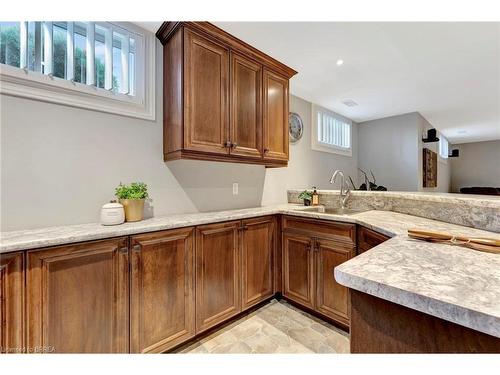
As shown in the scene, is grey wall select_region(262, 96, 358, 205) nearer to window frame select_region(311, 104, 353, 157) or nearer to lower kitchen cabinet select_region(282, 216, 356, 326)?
window frame select_region(311, 104, 353, 157)

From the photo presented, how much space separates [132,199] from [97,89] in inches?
32.5

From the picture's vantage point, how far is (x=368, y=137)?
4.62m

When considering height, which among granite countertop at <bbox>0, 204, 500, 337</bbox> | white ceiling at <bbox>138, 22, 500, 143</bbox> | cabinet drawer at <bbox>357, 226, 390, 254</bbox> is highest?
white ceiling at <bbox>138, 22, 500, 143</bbox>

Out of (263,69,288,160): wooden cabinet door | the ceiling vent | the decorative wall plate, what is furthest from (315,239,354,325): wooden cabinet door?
the ceiling vent

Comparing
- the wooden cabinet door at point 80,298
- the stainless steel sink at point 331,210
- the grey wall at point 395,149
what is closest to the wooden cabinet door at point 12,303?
the wooden cabinet door at point 80,298

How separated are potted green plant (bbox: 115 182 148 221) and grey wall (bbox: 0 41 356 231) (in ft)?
0.48

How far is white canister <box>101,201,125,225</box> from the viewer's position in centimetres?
146

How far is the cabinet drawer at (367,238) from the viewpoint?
1.50 metres

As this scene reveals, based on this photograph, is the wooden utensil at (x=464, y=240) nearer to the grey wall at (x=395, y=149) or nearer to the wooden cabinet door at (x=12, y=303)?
the wooden cabinet door at (x=12, y=303)

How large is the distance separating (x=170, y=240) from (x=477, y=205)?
192cm

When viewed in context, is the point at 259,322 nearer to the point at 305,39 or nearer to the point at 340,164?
the point at 305,39

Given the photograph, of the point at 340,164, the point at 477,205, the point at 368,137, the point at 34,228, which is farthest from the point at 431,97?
the point at 34,228

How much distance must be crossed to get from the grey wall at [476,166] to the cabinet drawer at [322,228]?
9.54 metres

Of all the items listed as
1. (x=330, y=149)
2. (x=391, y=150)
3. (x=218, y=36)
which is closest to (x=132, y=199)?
(x=218, y=36)
